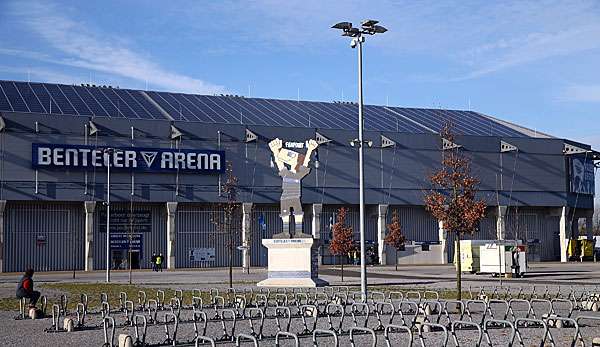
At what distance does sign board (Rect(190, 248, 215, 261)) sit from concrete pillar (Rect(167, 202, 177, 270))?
7.42 feet

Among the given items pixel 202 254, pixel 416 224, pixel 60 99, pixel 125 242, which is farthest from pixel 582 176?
pixel 60 99

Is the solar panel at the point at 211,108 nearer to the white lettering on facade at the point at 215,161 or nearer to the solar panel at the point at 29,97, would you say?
the white lettering on facade at the point at 215,161

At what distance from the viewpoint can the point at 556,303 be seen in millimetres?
30125

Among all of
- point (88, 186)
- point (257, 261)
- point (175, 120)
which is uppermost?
point (175, 120)

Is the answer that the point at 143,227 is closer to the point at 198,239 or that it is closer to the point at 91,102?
the point at 198,239

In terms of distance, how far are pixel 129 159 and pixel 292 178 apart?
3146cm

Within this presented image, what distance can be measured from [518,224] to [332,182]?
21760 mm

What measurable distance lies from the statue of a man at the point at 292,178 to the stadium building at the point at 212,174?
21946mm

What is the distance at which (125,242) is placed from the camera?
77250 mm

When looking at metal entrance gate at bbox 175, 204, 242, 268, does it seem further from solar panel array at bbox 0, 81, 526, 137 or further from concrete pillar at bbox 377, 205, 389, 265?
concrete pillar at bbox 377, 205, 389, 265

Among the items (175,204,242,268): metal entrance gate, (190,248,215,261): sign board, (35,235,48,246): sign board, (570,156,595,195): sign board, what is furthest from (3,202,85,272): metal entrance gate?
(570,156,595,195): sign board

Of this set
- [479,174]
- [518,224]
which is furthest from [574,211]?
[479,174]

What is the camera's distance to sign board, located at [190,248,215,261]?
7788cm

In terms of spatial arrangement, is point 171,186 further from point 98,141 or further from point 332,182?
point 332,182
